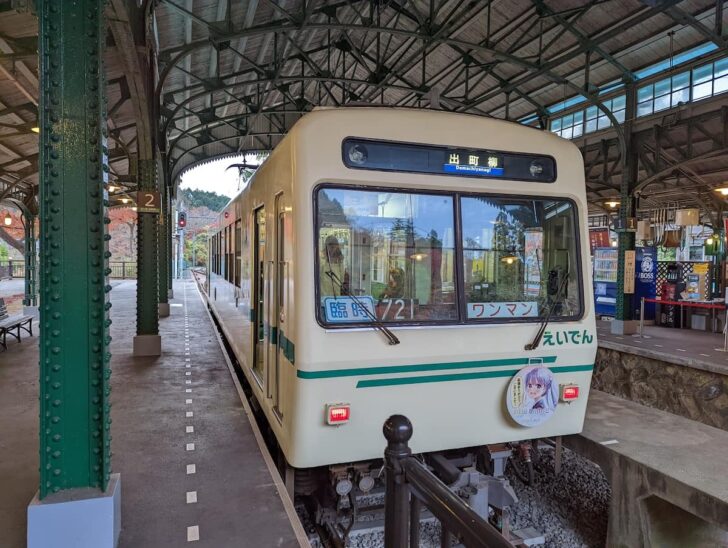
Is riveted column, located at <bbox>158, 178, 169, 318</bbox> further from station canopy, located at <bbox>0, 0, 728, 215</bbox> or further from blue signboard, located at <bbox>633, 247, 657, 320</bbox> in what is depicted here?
blue signboard, located at <bbox>633, 247, 657, 320</bbox>

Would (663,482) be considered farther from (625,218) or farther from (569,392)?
(625,218)

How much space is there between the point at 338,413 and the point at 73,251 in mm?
1754

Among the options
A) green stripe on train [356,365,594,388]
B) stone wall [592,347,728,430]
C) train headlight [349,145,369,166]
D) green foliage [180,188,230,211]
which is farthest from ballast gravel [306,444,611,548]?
green foliage [180,188,230,211]

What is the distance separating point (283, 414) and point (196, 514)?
801mm

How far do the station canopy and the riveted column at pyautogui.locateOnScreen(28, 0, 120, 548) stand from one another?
3.42 m

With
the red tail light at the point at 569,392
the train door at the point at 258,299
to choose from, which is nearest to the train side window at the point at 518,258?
the red tail light at the point at 569,392

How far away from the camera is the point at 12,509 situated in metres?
3.28

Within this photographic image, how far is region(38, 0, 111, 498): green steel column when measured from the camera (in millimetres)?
2605

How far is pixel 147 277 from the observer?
839 centimetres

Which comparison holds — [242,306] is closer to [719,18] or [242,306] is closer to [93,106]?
[93,106]

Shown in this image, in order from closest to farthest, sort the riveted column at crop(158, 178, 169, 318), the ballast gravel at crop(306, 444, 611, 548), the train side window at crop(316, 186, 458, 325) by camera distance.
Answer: the train side window at crop(316, 186, 458, 325) < the ballast gravel at crop(306, 444, 611, 548) < the riveted column at crop(158, 178, 169, 318)

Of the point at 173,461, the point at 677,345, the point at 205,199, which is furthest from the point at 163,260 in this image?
the point at 205,199


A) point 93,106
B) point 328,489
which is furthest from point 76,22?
point 328,489

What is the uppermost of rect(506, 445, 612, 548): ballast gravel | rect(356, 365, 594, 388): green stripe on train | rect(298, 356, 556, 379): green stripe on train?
rect(298, 356, 556, 379): green stripe on train
